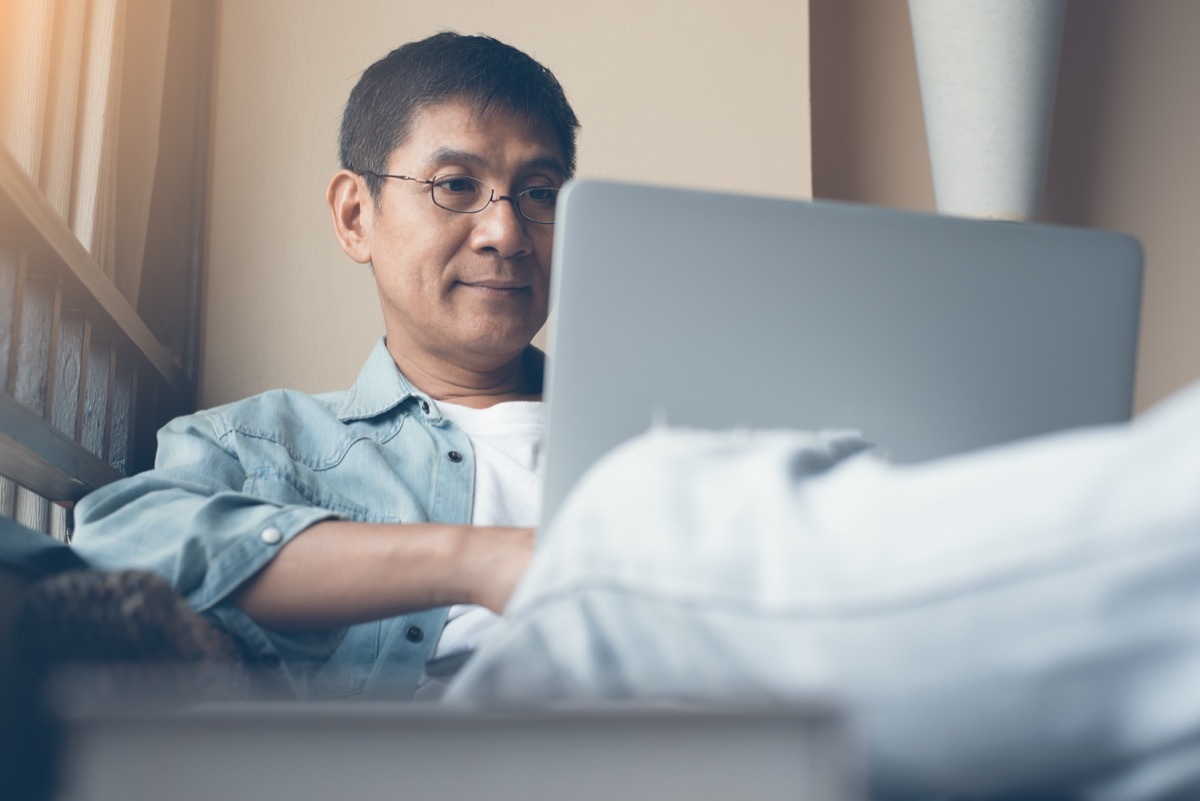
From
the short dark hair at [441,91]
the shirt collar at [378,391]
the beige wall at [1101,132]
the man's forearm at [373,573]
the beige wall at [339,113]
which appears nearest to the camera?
the man's forearm at [373,573]

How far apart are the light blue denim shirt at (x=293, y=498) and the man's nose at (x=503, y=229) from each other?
205 millimetres

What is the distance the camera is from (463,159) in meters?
1.54

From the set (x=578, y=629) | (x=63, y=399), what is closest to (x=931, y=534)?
(x=578, y=629)

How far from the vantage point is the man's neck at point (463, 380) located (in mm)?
1622

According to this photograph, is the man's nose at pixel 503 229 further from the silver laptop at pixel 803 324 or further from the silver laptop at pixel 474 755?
the silver laptop at pixel 474 755

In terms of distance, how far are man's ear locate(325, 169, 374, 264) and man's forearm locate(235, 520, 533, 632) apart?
31.0 inches

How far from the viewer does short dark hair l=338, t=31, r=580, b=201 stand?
1.59m

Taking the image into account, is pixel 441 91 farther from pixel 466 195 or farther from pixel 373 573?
pixel 373 573

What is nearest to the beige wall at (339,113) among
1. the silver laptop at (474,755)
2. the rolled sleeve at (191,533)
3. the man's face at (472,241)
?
the man's face at (472,241)

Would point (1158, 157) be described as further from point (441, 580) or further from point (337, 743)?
point (337, 743)

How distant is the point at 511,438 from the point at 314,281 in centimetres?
77

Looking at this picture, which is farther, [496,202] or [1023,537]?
[496,202]

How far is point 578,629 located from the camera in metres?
0.52

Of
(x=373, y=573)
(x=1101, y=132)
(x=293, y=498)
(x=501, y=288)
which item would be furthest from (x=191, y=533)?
(x=1101, y=132)
